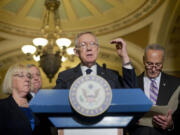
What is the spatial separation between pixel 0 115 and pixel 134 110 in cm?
112

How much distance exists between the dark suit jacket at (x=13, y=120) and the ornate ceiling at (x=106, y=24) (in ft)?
18.4

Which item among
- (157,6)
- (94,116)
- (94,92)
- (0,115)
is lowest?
(0,115)

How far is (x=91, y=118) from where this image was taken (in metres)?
1.16

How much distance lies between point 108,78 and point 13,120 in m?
0.79

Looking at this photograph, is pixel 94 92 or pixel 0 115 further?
pixel 0 115

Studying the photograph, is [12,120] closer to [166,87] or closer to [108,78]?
[108,78]

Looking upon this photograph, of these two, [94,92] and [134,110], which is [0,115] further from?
[134,110]

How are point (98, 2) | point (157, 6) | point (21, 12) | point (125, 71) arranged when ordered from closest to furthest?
point (125, 71) → point (157, 6) → point (98, 2) → point (21, 12)

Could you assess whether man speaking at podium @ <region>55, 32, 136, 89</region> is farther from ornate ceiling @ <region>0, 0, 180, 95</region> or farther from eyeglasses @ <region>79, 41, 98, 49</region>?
ornate ceiling @ <region>0, 0, 180, 95</region>

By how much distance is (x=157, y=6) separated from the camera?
22.4 feet

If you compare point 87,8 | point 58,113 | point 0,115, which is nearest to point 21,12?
point 87,8

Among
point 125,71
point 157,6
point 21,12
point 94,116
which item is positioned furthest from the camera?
point 21,12

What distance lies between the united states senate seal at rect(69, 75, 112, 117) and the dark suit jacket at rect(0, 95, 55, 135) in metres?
0.83

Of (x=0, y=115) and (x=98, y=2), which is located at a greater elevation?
(x=98, y=2)
